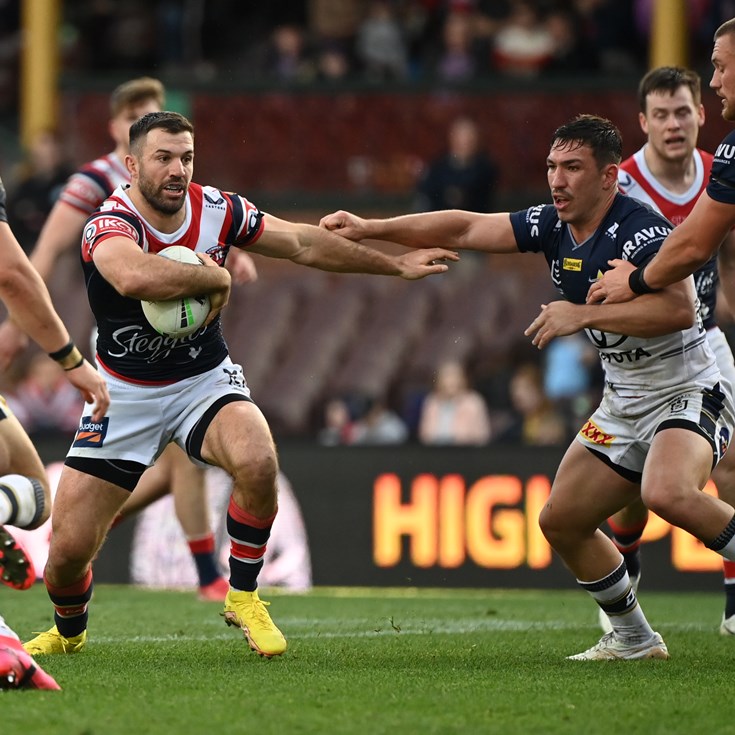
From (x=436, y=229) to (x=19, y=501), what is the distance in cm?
244

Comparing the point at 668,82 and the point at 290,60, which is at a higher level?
the point at 290,60

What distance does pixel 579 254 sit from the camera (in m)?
6.69

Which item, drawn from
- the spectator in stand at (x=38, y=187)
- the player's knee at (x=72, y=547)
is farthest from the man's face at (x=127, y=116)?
the spectator in stand at (x=38, y=187)

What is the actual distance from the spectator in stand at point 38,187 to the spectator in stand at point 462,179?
3535 mm

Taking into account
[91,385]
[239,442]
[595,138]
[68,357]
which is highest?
[595,138]

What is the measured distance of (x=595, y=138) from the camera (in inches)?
260

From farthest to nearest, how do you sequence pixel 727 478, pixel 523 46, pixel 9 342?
pixel 523 46, pixel 727 478, pixel 9 342

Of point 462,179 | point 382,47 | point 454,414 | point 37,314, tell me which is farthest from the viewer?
point 382,47

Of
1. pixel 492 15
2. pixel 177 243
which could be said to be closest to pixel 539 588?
pixel 177 243

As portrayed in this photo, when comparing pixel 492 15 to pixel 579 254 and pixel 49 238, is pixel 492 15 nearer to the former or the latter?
pixel 49 238

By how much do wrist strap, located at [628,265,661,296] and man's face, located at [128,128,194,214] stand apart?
193 centimetres

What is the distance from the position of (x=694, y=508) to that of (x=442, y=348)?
27.7 ft

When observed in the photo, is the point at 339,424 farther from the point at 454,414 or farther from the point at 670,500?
the point at 670,500

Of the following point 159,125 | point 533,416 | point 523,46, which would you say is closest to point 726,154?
point 159,125
